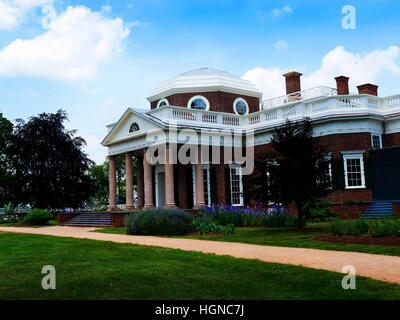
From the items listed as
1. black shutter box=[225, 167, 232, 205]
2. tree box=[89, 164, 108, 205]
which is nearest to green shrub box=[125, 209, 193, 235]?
black shutter box=[225, 167, 232, 205]

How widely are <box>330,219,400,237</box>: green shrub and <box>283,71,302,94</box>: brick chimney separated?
18986 millimetres

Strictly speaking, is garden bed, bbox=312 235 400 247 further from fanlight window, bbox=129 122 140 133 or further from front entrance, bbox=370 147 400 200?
fanlight window, bbox=129 122 140 133

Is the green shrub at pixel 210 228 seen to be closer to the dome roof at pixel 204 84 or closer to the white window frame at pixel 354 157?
the white window frame at pixel 354 157

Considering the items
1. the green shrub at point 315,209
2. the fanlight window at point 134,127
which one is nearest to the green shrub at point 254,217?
the green shrub at point 315,209

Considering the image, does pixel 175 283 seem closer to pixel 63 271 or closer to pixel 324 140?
pixel 63 271

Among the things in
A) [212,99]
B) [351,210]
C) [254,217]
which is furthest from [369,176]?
[212,99]

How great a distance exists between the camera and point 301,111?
2573cm

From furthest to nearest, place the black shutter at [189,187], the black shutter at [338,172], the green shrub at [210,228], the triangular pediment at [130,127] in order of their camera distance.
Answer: the black shutter at [189,187] < the triangular pediment at [130,127] < the black shutter at [338,172] < the green shrub at [210,228]

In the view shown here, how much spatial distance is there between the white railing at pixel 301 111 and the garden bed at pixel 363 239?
1124 cm

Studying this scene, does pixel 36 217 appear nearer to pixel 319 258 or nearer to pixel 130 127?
pixel 130 127

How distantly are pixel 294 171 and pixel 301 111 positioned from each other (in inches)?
403

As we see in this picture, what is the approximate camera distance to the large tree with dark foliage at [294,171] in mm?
16406
